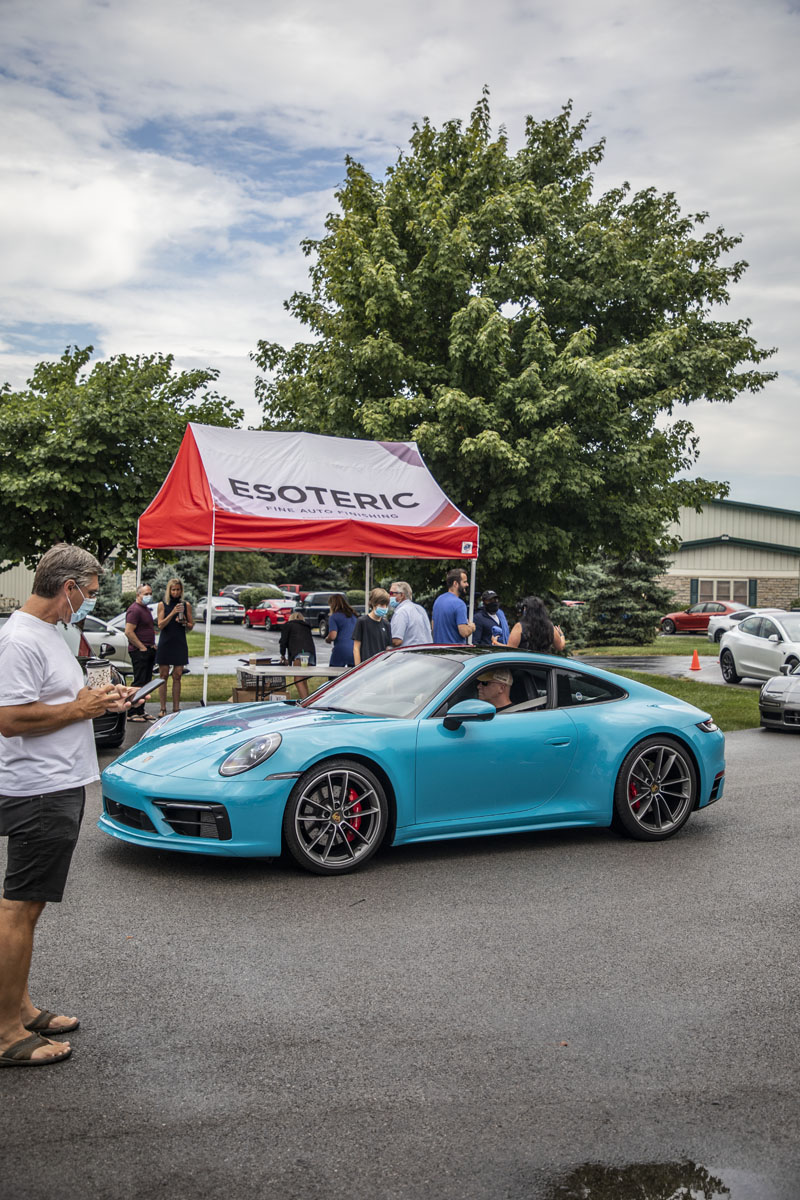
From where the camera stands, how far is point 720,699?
57.7ft

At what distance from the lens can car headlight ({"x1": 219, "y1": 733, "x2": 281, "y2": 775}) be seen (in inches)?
235

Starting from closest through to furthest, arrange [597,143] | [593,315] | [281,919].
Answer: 1. [281,919]
2. [593,315]
3. [597,143]

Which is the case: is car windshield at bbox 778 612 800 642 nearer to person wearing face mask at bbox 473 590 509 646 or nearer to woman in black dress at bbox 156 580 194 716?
person wearing face mask at bbox 473 590 509 646

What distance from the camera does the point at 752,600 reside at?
58.8m

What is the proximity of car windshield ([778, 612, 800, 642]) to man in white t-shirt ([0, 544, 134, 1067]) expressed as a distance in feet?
59.2

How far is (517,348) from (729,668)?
7.77m

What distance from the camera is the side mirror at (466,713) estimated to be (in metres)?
6.43

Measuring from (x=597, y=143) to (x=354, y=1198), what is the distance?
23753 mm

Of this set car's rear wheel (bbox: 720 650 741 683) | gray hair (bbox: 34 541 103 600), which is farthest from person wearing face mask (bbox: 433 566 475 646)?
car's rear wheel (bbox: 720 650 741 683)

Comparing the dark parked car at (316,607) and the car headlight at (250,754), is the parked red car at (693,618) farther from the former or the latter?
the car headlight at (250,754)

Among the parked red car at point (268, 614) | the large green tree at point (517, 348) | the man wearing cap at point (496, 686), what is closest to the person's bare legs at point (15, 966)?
the man wearing cap at point (496, 686)

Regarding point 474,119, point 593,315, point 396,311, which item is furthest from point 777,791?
point 474,119

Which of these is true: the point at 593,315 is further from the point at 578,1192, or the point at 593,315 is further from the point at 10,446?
the point at 578,1192

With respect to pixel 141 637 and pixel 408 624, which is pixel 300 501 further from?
pixel 141 637
